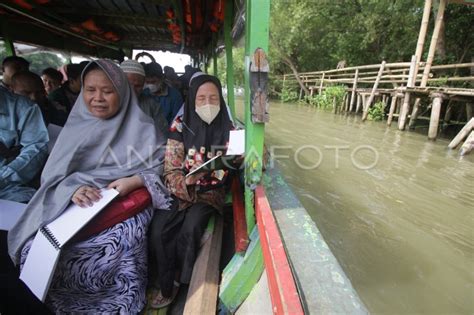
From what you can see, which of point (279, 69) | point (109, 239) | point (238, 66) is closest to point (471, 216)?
point (109, 239)

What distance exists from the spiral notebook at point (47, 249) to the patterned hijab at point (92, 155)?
0.07 meters

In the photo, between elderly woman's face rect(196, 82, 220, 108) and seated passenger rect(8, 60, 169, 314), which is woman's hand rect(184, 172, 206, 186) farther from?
elderly woman's face rect(196, 82, 220, 108)

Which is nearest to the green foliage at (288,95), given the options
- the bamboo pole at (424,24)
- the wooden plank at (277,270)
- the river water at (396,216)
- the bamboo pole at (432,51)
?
the bamboo pole at (432,51)

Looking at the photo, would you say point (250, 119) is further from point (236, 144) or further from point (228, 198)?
point (228, 198)

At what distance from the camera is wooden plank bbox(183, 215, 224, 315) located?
1.63 metres

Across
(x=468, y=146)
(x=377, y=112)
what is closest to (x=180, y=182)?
(x=468, y=146)

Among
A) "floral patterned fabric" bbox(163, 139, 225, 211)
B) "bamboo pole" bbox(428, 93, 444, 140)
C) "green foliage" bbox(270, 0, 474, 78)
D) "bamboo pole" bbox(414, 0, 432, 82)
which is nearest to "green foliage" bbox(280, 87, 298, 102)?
"green foliage" bbox(270, 0, 474, 78)

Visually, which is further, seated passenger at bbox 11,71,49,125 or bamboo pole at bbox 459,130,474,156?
bamboo pole at bbox 459,130,474,156

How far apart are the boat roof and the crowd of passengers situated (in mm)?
1462

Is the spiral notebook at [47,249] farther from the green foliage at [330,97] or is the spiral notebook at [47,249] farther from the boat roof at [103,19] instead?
the green foliage at [330,97]

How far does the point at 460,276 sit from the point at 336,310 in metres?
2.97

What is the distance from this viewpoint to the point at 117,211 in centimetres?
169

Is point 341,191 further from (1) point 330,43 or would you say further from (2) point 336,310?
(1) point 330,43

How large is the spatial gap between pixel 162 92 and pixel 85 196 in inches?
88.0
